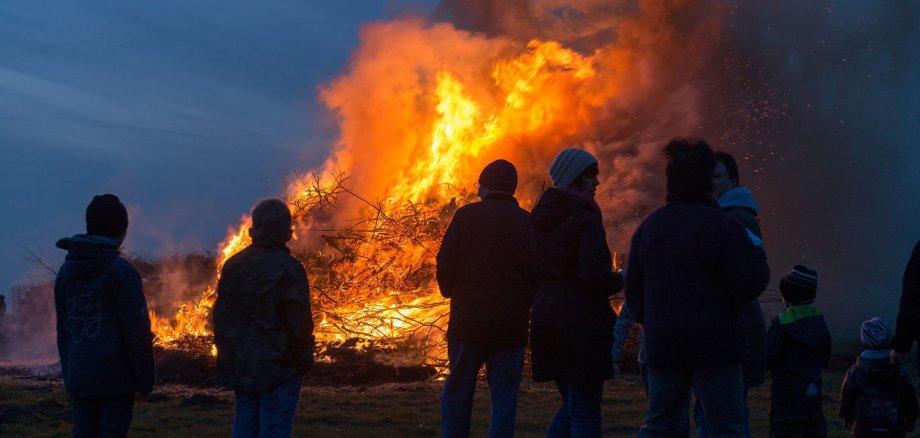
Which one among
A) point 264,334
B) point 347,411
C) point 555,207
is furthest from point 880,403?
point 347,411

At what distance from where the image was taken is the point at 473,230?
5.34m

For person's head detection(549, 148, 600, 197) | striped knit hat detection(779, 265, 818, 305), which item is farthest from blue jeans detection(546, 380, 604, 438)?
striped knit hat detection(779, 265, 818, 305)

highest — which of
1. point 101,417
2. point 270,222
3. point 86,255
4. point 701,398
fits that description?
point 270,222

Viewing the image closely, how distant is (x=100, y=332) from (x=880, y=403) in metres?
5.63

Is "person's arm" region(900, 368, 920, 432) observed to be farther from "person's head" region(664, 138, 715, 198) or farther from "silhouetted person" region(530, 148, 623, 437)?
"person's head" region(664, 138, 715, 198)

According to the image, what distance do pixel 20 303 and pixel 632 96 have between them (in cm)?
1498

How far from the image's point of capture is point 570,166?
4.98 meters

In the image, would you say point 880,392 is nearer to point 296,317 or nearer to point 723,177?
point 723,177

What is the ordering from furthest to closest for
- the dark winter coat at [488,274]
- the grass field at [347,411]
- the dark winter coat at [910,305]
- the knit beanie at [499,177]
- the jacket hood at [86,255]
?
the grass field at [347,411] → the knit beanie at [499,177] → the dark winter coat at [488,274] → the jacket hood at [86,255] → the dark winter coat at [910,305]

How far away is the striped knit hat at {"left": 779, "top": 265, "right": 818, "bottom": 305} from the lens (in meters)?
5.71

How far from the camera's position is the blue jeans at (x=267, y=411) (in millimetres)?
4773

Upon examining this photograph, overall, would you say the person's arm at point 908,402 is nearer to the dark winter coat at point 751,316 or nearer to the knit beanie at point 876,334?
the knit beanie at point 876,334

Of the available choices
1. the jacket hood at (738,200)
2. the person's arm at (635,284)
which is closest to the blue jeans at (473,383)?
the person's arm at (635,284)

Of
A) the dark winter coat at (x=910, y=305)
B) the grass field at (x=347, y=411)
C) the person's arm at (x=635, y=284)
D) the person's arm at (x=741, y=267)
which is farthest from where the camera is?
the grass field at (x=347, y=411)
